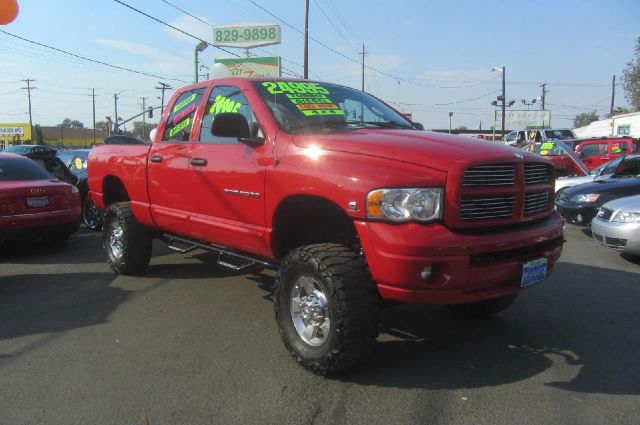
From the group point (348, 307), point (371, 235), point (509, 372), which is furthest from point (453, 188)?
point (509, 372)

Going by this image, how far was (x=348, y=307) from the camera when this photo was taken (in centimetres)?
320

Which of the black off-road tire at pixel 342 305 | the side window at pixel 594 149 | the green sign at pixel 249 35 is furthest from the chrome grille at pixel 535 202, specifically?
the green sign at pixel 249 35

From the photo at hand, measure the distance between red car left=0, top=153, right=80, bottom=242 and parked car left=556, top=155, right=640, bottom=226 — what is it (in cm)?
874

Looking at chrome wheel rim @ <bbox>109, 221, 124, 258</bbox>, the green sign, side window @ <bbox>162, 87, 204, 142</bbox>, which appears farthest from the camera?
the green sign

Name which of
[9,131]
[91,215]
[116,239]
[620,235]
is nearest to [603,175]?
[620,235]

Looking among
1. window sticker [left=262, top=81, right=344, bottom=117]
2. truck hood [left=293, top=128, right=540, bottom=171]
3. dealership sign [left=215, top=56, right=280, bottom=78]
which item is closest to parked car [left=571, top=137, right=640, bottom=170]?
window sticker [left=262, top=81, right=344, bottom=117]

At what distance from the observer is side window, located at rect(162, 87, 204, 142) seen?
5.13m

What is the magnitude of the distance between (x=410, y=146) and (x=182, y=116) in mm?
2821

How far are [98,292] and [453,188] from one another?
4.22 meters

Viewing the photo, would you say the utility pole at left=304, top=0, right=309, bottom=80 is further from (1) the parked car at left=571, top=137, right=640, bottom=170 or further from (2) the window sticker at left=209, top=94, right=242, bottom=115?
(2) the window sticker at left=209, top=94, right=242, bottom=115

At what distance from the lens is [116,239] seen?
20.8 feet

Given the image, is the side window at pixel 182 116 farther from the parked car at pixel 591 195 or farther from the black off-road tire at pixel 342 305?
the parked car at pixel 591 195

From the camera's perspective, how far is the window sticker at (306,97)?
13.9 feet

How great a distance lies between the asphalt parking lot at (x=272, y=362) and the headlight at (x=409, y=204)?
1141 millimetres
